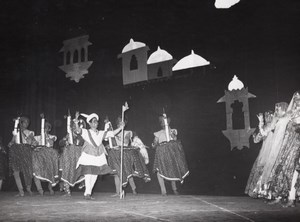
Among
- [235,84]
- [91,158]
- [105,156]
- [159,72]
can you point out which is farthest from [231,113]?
A: [91,158]

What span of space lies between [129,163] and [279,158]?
3231mm

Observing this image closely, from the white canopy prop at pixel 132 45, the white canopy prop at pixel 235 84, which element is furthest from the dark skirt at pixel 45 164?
the white canopy prop at pixel 235 84

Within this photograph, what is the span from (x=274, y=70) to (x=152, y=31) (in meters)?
2.92

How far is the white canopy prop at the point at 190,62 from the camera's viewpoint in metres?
7.04

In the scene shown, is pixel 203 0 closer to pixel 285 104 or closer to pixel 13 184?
pixel 285 104

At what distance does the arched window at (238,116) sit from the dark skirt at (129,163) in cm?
209

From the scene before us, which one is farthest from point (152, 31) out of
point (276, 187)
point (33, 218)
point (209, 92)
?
point (33, 218)

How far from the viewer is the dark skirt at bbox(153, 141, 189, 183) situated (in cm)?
712

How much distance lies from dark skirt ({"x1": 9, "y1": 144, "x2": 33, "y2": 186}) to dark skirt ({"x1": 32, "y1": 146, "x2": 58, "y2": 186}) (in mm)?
138

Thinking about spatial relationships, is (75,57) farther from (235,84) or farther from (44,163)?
(235,84)

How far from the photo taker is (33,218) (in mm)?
4211

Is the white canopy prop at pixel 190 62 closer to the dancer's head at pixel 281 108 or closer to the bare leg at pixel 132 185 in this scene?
the dancer's head at pixel 281 108

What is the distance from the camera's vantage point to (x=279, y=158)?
5.16m

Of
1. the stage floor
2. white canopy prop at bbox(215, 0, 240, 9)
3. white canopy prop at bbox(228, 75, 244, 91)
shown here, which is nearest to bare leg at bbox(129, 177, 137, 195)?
the stage floor
